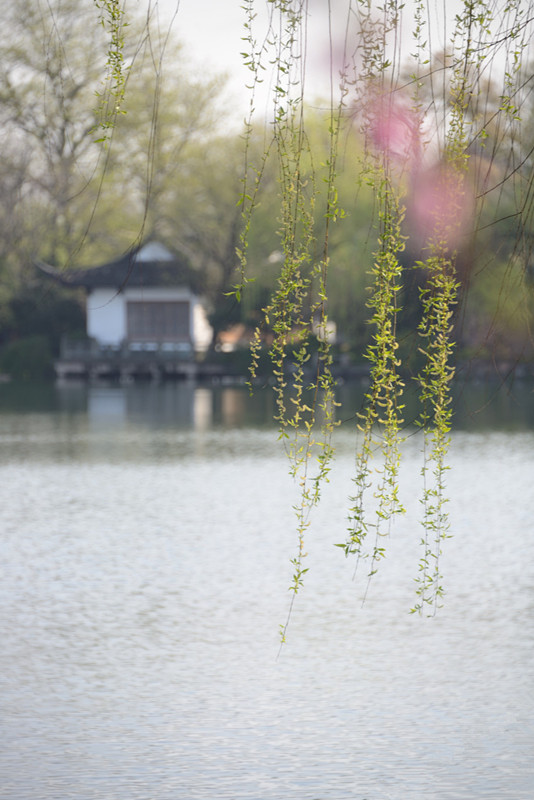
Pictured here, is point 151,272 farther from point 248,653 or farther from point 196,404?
point 248,653

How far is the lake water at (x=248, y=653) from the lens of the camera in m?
7.44

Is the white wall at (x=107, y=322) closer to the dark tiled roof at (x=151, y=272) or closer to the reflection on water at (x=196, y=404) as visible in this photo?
the dark tiled roof at (x=151, y=272)

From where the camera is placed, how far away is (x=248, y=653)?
1010 centimetres

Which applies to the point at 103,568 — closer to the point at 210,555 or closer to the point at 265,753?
the point at 210,555

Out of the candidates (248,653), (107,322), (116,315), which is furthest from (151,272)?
(248,653)

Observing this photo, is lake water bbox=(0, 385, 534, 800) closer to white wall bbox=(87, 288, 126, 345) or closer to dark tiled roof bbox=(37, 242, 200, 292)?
dark tiled roof bbox=(37, 242, 200, 292)

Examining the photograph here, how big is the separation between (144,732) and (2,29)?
5294 cm

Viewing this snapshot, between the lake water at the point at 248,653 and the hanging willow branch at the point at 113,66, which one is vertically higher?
the hanging willow branch at the point at 113,66

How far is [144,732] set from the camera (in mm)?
8164

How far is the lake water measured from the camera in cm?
744

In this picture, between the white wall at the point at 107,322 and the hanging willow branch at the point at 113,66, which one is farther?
the white wall at the point at 107,322

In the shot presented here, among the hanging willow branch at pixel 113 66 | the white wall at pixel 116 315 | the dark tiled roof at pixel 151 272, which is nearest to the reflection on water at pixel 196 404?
the white wall at pixel 116 315

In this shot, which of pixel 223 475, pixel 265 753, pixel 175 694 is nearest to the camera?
pixel 265 753

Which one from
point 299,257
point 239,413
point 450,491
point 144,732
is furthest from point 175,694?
point 239,413
